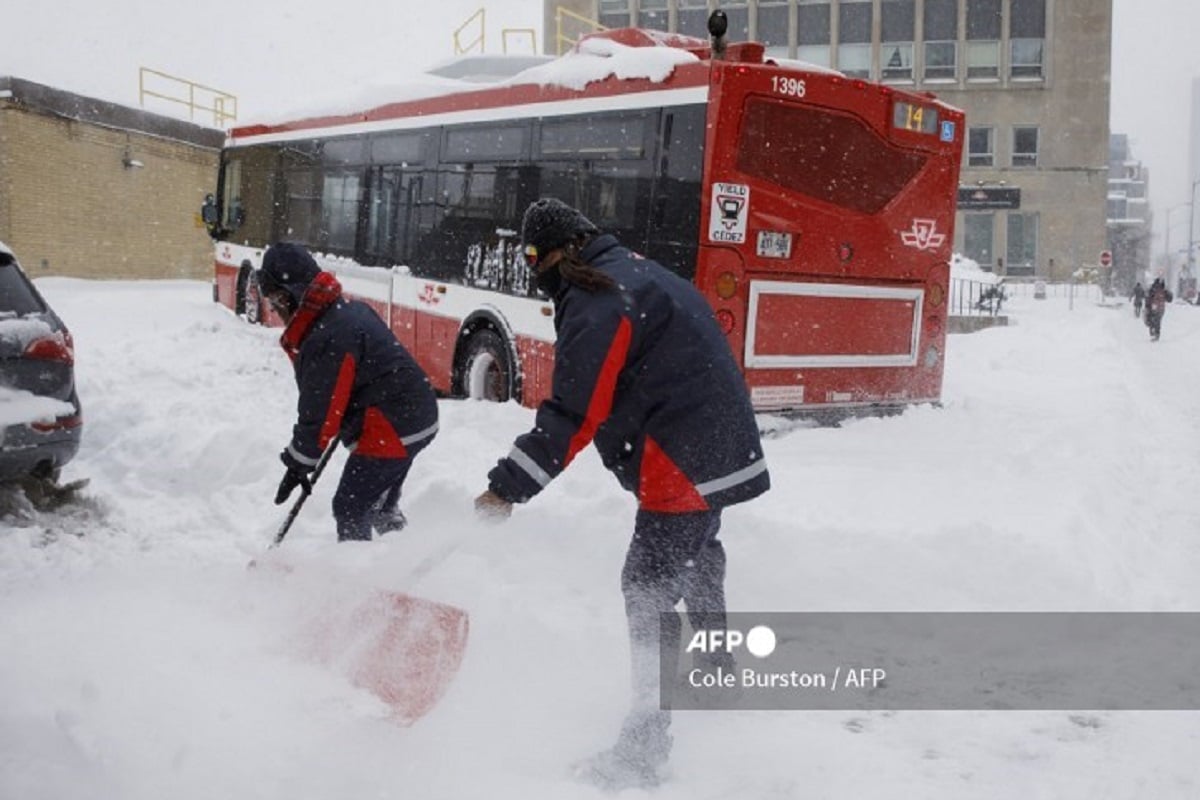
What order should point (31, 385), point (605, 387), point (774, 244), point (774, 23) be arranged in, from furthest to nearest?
point (774, 23) → point (774, 244) → point (31, 385) → point (605, 387)

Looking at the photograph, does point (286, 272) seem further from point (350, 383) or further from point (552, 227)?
point (552, 227)

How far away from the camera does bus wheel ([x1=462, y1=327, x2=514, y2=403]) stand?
9750 millimetres

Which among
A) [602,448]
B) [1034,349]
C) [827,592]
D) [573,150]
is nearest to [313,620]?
[602,448]

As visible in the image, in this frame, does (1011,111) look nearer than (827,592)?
No

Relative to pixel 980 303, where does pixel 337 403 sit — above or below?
below

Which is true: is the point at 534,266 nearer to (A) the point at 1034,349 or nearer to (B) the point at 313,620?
(B) the point at 313,620

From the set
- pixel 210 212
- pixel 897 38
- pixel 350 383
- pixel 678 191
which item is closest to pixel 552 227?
pixel 350 383

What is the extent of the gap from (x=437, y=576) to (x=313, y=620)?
0.63 metres

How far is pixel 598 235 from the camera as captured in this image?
348 centimetres

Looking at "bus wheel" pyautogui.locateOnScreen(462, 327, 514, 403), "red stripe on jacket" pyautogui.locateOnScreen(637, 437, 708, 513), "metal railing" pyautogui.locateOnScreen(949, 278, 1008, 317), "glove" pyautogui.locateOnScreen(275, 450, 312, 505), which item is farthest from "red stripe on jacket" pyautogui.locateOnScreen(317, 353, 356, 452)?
"metal railing" pyautogui.locateOnScreen(949, 278, 1008, 317)

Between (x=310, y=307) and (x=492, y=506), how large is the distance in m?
1.88

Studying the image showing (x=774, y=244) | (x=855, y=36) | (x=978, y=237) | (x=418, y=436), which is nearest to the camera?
(x=418, y=436)

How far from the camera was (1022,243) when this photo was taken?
1763 inches

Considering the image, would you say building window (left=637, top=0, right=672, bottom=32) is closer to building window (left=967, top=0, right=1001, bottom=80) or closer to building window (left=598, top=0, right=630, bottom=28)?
building window (left=598, top=0, right=630, bottom=28)
